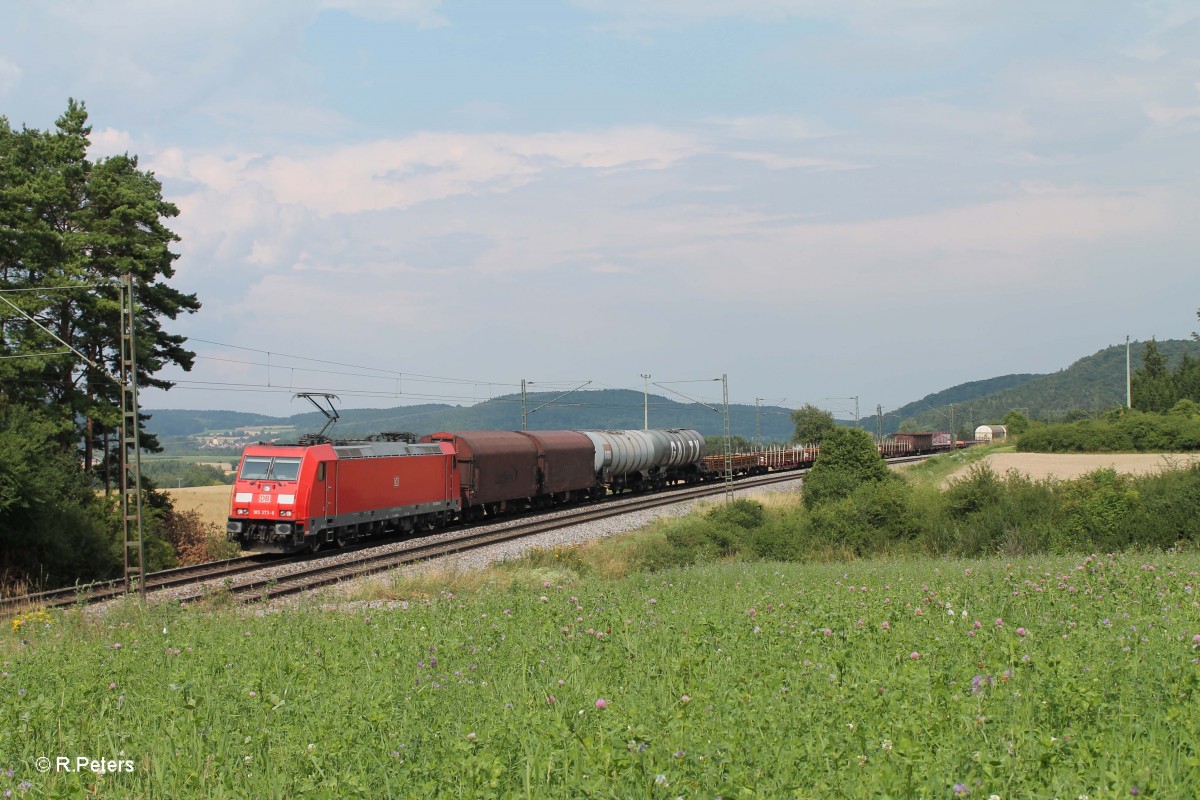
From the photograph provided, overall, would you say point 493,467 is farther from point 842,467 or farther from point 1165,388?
point 1165,388

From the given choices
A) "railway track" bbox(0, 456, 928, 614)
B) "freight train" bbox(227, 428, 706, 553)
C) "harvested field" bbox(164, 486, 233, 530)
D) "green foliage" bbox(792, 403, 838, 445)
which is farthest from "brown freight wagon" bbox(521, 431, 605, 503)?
"green foliage" bbox(792, 403, 838, 445)

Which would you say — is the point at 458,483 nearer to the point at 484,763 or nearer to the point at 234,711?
the point at 234,711

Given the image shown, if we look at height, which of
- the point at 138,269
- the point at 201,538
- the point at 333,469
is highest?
the point at 138,269

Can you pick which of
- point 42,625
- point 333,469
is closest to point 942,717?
point 42,625

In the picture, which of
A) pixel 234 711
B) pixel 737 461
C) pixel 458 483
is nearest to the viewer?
pixel 234 711

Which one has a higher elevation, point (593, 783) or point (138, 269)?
point (138, 269)

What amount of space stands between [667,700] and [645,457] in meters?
49.9

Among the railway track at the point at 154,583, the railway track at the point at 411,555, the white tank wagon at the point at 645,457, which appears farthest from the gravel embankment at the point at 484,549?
the white tank wagon at the point at 645,457

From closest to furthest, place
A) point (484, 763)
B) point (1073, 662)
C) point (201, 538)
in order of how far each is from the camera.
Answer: point (484, 763) < point (1073, 662) < point (201, 538)

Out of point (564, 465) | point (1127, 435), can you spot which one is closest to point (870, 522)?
point (564, 465)

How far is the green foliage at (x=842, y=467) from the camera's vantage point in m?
37.4

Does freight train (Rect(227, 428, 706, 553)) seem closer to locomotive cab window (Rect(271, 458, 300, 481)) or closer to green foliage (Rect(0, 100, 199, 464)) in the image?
locomotive cab window (Rect(271, 458, 300, 481))

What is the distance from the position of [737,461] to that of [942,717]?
2513 inches

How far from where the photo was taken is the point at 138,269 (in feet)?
131
